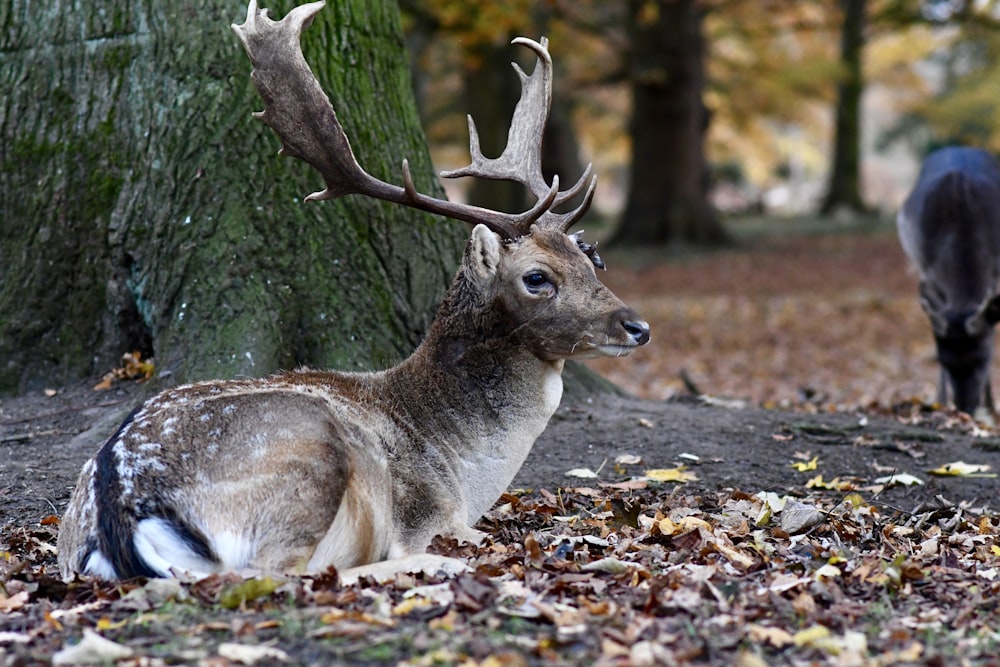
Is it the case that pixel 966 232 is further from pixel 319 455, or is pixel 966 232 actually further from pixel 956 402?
pixel 319 455

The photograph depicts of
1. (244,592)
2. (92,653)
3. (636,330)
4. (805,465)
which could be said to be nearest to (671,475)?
(805,465)

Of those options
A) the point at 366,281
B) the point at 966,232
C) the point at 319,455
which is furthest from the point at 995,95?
the point at 319,455

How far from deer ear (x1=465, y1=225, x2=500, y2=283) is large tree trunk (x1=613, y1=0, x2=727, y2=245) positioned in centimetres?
2113

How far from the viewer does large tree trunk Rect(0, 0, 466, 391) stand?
23.6 feet

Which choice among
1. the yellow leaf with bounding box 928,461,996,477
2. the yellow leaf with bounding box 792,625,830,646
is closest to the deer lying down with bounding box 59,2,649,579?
the yellow leaf with bounding box 792,625,830,646

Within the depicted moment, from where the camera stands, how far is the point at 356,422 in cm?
546

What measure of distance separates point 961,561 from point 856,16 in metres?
30.2

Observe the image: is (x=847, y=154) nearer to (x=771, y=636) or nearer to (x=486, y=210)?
(x=486, y=210)

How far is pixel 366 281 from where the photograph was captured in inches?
294

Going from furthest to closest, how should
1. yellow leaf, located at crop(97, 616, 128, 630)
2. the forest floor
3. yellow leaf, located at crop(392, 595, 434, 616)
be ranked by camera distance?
yellow leaf, located at crop(392, 595, 434, 616)
yellow leaf, located at crop(97, 616, 128, 630)
the forest floor

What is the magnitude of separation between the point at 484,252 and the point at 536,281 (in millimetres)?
281

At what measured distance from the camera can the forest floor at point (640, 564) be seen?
13.1 ft

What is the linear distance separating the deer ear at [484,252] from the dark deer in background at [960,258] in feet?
21.4

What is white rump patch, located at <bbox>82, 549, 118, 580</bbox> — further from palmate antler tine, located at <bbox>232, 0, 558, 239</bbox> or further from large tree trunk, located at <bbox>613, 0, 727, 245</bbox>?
large tree trunk, located at <bbox>613, 0, 727, 245</bbox>
